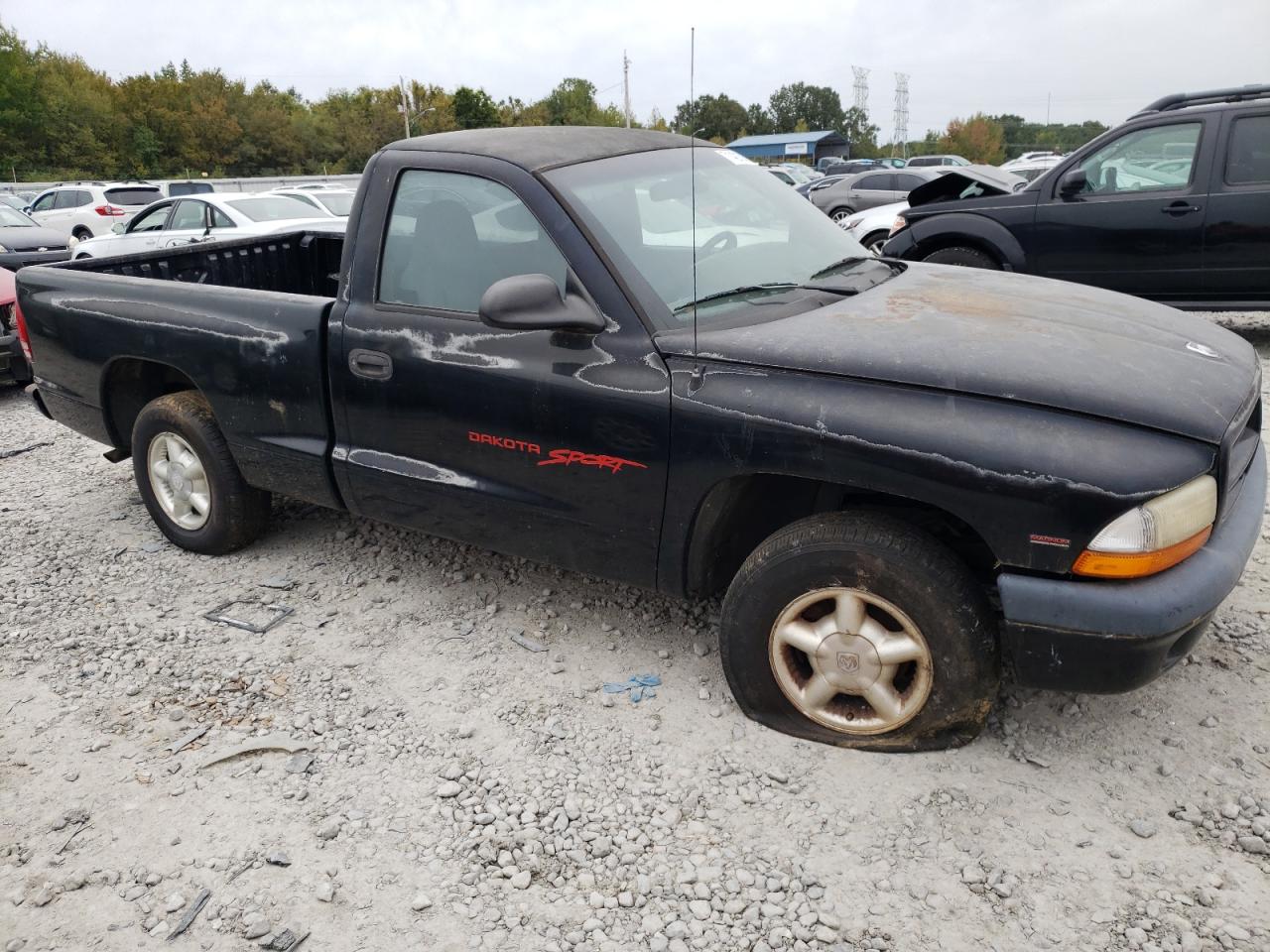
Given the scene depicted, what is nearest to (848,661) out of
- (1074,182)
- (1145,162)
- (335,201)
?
(1074,182)

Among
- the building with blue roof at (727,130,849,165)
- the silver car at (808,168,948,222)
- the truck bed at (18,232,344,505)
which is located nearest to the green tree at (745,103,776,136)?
the building with blue roof at (727,130,849,165)

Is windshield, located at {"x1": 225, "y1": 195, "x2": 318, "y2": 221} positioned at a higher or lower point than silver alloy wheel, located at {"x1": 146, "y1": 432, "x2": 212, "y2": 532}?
higher

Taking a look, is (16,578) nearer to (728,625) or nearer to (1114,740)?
(728,625)

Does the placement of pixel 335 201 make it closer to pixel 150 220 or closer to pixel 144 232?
pixel 150 220

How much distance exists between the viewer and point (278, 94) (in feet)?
236

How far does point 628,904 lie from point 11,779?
2.00 metres

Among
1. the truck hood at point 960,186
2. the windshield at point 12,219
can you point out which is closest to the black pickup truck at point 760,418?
the truck hood at point 960,186

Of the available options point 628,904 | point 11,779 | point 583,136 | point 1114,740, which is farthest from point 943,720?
point 11,779

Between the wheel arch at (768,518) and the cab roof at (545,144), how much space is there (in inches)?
50.2

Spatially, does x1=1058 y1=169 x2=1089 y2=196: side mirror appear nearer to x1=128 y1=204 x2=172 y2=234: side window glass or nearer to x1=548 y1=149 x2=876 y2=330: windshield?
x1=548 y1=149 x2=876 y2=330: windshield

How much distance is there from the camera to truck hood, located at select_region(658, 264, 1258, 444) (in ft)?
7.93

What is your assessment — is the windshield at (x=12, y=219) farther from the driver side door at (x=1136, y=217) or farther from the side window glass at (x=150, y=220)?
the driver side door at (x=1136, y=217)

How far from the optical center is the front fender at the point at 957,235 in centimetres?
765

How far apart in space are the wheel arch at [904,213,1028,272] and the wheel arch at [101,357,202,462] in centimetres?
591
